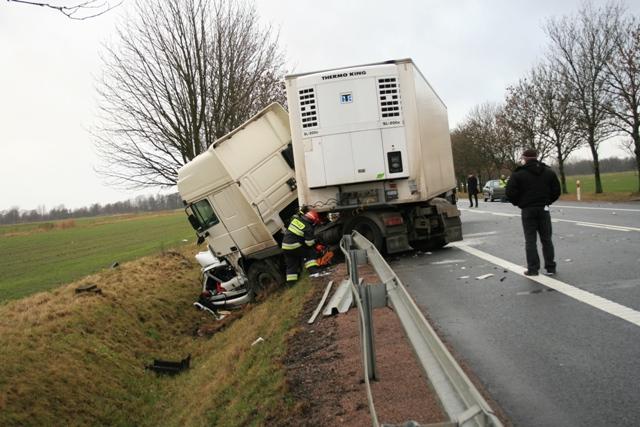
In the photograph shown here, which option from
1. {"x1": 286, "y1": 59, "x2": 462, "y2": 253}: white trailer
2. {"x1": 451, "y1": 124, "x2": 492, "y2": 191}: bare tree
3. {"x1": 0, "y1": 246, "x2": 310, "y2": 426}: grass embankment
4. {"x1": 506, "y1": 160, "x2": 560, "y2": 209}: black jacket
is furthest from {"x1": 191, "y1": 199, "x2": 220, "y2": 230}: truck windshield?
{"x1": 451, "y1": 124, "x2": 492, "y2": 191}: bare tree

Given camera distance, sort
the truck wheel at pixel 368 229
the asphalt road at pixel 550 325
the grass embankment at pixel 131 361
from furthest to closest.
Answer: the truck wheel at pixel 368 229 → the grass embankment at pixel 131 361 → the asphalt road at pixel 550 325

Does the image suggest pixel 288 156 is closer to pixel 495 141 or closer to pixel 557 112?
pixel 557 112

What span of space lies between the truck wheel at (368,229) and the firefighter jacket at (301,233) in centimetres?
78

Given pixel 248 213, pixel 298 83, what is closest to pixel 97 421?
pixel 248 213

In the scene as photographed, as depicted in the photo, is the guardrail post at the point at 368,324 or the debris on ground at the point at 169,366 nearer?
the guardrail post at the point at 368,324

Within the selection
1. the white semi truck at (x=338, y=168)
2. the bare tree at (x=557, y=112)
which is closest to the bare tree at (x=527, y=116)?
the bare tree at (x=557, y=112)

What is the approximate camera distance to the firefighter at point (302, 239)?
36.4 ft

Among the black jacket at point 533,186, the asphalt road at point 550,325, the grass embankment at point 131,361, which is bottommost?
the grass embankment at point 131,361

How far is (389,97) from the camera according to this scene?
10.9m

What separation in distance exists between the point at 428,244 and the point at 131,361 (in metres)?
6.44

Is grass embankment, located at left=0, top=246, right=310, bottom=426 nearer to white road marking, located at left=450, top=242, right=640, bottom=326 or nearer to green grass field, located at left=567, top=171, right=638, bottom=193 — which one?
white road marking, located at left=450, top=242, right=640, bottom=326

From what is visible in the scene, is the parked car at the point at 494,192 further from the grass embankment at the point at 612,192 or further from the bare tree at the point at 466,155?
the bare tree at the point at 466,155

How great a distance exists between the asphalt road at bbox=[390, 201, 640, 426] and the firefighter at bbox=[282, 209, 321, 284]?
1.81 m

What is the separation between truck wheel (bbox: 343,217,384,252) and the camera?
11.5 metres
